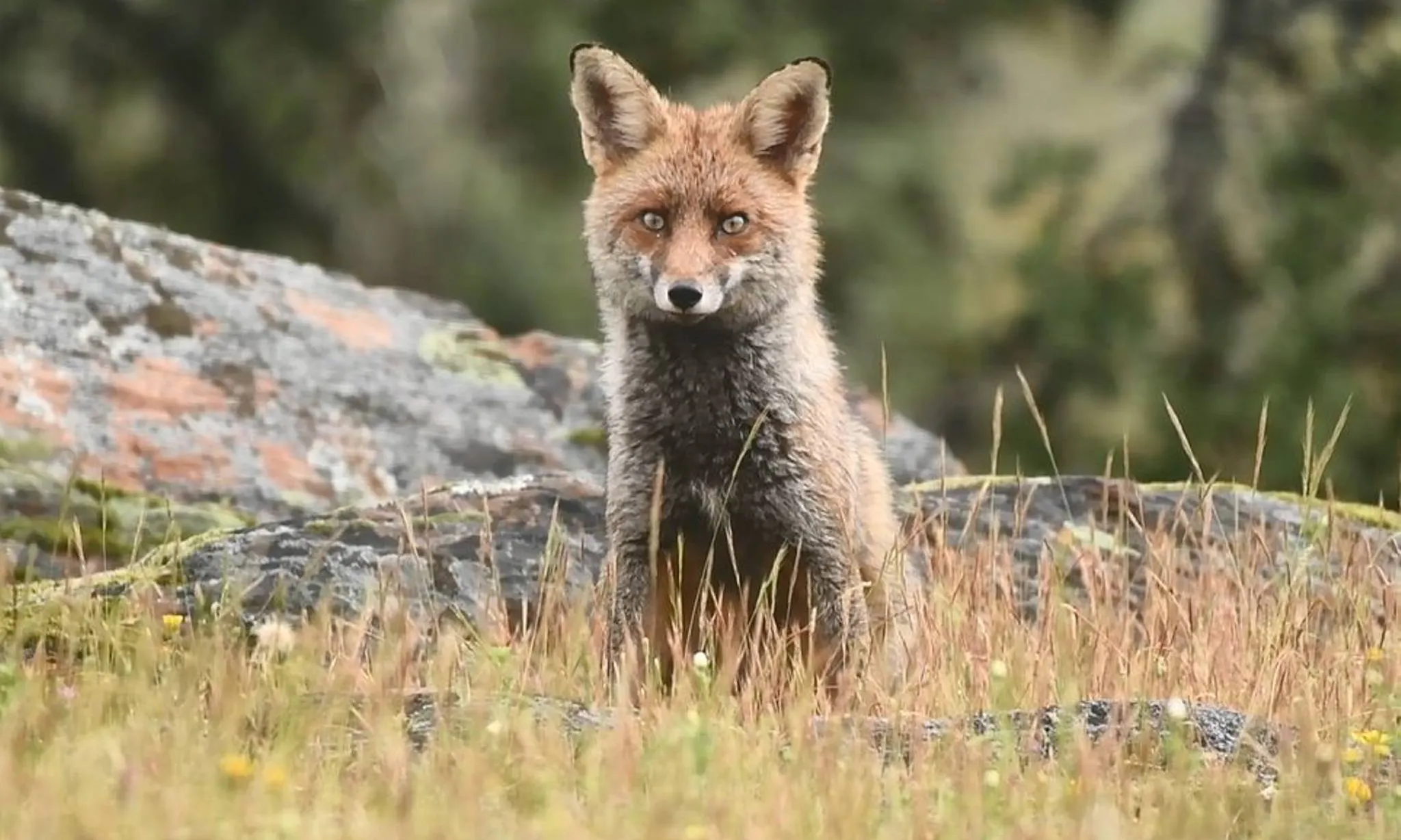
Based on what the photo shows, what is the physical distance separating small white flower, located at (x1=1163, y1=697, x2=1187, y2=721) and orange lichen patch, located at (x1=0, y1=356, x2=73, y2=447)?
16.6 feet

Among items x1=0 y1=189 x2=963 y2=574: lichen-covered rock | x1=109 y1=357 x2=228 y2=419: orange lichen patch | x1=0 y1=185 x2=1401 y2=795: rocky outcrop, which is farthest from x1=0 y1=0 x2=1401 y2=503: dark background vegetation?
x1=109 y1=357 x2=228 y2=419: orange lichen patch

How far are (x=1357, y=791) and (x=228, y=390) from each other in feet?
19.1

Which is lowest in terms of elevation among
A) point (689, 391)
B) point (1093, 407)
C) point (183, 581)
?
point (183, 581)

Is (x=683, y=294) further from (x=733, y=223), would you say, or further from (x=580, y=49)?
(x=580, y=49)

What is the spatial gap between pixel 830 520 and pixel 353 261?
1022 centimetres

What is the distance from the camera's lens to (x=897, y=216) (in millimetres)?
16031

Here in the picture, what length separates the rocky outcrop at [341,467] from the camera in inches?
283

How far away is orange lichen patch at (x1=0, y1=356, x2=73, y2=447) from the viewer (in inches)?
340

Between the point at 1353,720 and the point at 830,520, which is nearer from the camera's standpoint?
the point at 1353,720

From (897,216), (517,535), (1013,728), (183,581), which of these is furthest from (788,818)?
(897,216)

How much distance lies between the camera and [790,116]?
7027mm

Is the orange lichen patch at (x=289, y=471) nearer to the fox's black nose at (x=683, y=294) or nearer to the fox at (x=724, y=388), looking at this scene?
the fox at (x=724, y=388)

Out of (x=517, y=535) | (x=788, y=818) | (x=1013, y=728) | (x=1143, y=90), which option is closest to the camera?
(x=788, y=818)

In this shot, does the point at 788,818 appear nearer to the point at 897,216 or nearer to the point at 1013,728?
the point at 1013,728
